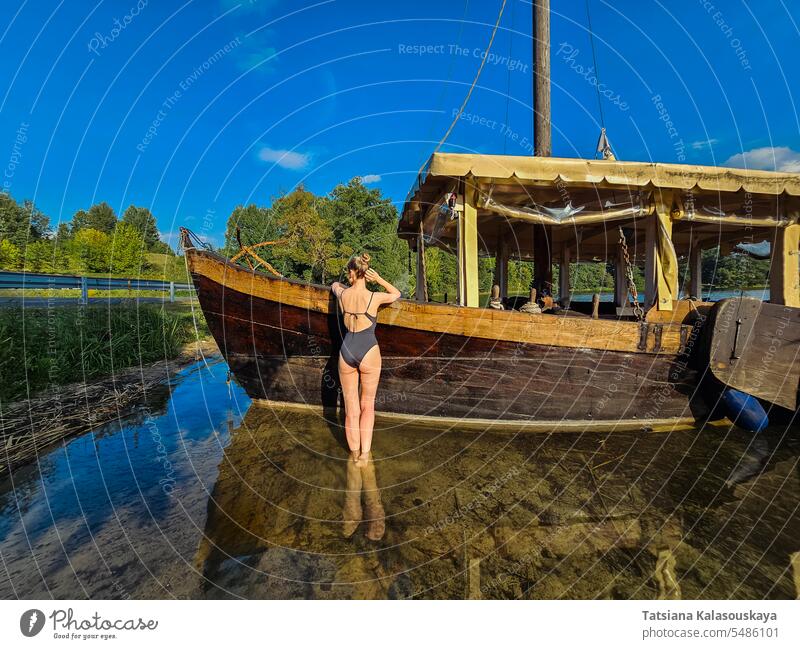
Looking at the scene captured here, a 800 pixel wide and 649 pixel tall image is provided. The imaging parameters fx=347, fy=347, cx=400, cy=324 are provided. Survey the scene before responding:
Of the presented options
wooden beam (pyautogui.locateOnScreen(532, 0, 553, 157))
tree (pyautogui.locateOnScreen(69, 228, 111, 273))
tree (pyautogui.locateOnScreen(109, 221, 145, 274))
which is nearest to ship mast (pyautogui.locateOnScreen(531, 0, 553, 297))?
wooden beam (pyautogui.locateOnScreen(532, 0, 553, 157))

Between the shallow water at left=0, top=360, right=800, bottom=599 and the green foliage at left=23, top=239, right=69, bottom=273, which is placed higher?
the green foliage at left=23, top=239, right=69, bottom=273

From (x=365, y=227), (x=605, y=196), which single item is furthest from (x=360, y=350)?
(x=365, y=227)

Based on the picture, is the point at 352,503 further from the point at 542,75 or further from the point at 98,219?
the point at 98,219

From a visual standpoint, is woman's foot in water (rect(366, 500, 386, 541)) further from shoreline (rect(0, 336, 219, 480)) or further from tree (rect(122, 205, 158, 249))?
tree (rect(122, 205, 158, 249))

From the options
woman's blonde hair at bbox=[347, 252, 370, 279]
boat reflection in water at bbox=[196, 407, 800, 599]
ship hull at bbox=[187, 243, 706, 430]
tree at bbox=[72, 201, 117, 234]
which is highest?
tree at bbox=[72, 201, 117, 234]

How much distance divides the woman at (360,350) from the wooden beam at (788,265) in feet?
20.8

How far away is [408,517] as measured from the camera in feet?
10.3

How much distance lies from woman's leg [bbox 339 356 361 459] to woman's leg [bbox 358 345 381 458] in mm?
64

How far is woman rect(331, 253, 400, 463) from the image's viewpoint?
13.7ft

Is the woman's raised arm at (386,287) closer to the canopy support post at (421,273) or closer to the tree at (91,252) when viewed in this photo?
the canopy support post at (421,273)

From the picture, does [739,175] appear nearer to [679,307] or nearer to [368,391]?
[679,307]

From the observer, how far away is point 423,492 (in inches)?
140

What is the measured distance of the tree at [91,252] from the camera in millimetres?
31656

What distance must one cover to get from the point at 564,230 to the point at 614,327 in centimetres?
518
